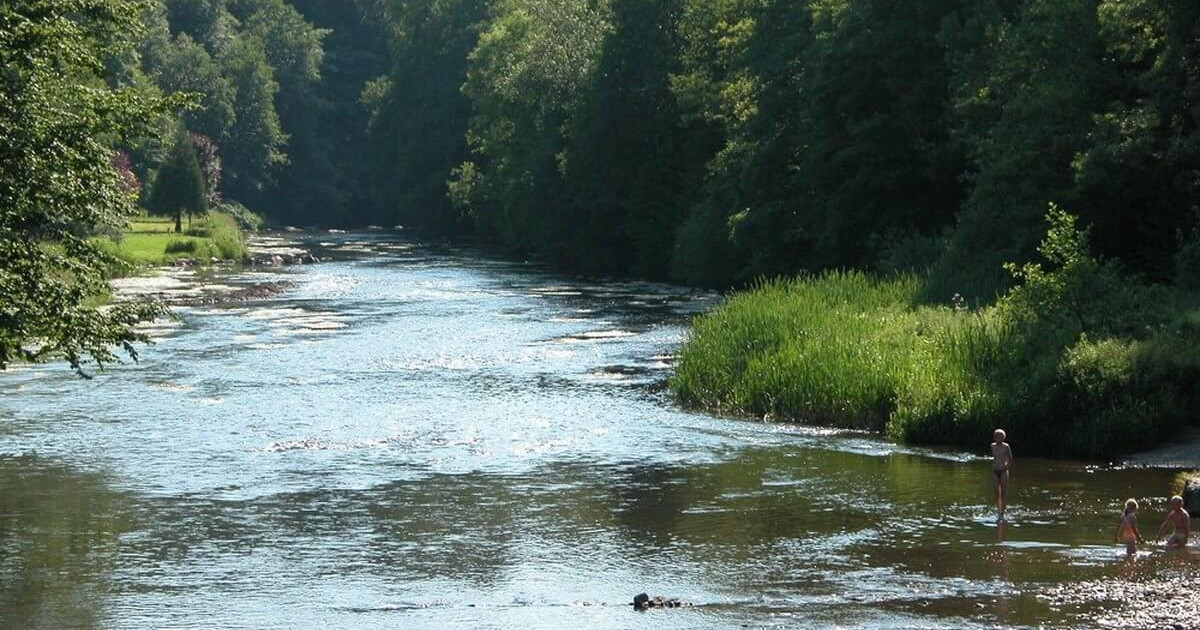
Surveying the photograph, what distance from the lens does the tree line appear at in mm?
44312

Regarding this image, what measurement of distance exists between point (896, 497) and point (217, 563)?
11.8 metres

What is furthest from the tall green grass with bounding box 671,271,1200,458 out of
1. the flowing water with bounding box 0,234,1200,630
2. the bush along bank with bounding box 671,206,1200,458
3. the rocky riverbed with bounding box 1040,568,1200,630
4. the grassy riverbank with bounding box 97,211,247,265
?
the grassy riverbank with bounding box 97,211,247,265

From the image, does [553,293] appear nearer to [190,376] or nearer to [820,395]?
[190,376]

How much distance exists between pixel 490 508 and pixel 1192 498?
11866mm

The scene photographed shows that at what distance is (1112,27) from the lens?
144ft

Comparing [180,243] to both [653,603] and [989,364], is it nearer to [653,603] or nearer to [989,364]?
[989,364]

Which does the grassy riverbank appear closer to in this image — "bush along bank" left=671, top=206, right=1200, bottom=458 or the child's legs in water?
"bush along bank" left=671, top=206, right=1200, bottom=458

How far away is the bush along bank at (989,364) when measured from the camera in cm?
3425

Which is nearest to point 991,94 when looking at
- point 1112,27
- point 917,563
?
point 1112,27

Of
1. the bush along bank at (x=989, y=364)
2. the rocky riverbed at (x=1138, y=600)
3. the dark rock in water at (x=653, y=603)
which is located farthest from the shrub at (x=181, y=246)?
the rocky riverbed at (x=1138, y=600)

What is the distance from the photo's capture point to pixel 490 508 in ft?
101

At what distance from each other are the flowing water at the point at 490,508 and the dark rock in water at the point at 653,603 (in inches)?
9.5

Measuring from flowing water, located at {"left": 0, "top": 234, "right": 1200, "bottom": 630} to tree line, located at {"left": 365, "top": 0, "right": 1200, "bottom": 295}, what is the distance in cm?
1173

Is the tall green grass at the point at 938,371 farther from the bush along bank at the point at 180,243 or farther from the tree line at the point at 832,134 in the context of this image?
the bush along bank at the point at 180,243
